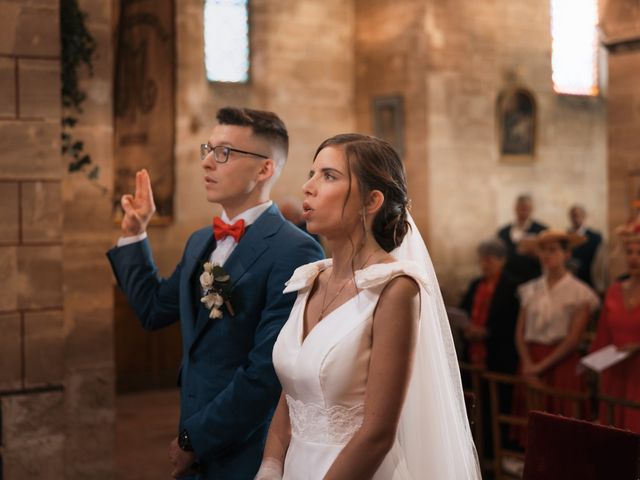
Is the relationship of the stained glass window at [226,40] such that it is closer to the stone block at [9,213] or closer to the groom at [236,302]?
the stone block at [9,213]

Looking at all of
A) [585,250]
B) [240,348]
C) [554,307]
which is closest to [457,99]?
[585,250]

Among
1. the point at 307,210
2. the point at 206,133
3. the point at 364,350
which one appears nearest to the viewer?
the point at 364,350

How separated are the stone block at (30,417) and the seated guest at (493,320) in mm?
3302

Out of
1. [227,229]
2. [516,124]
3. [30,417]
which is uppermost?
[516,124]

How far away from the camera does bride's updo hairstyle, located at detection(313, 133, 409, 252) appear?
2.23 metres

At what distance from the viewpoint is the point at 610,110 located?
8.71 meters

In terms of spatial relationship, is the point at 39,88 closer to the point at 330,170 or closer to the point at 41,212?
the point at 41,212

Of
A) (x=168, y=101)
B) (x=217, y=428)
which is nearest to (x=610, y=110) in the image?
(x=168, y=101)

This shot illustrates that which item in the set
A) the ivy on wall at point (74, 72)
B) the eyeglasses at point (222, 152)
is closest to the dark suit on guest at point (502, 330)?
the ivy on wall at point (74, 72)

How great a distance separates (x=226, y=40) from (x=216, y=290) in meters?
8.77

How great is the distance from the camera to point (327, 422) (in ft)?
7.22

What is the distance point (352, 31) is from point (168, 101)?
3895mm

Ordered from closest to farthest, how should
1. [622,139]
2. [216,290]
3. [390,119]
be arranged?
[216,290]
[622,139]
[390,119]

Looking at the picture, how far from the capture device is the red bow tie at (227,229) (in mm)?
2900
